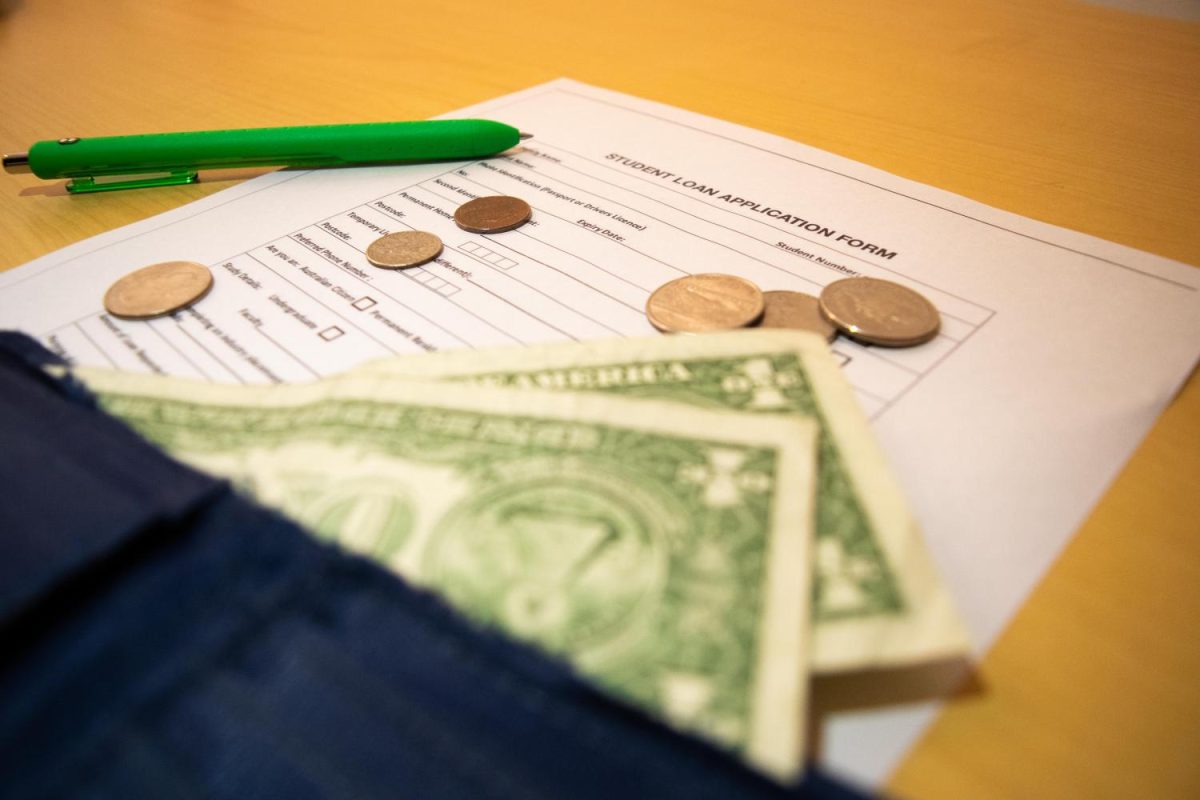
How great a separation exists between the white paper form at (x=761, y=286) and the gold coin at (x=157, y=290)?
0.03 feet

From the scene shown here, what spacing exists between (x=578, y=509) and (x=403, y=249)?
0.37m

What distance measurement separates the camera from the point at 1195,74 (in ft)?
3.04

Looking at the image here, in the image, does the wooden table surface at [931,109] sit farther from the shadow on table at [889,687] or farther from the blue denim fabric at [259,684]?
the blue denim fabric at [259,684]

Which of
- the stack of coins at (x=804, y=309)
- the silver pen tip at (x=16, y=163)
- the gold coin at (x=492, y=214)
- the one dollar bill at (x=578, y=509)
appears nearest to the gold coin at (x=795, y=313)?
the stack of coins at (x=804, y=309)

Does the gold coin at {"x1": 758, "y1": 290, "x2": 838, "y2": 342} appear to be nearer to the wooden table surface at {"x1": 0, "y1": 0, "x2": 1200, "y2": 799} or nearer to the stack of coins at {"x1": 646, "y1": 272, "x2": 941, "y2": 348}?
the stack of coins at {"x1": 646, "y1": 272, "x2": 941, "y2": 348}

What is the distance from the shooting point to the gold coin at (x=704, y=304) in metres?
0.54

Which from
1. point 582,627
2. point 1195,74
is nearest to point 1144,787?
point 582,627

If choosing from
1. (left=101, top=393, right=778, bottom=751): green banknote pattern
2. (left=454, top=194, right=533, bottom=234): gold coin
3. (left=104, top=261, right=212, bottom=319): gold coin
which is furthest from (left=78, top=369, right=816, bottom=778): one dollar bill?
(left=454, top=194, right=533, bottom=234): gold coin

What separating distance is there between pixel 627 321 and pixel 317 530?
11.3 inches

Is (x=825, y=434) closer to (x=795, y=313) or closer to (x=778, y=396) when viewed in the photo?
(x=778, y=396)

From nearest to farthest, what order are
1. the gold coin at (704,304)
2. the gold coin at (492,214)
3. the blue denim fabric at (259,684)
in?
the blue denim fabric at (259,684), the gold coin at (704,304), the gold coin at (492,214)

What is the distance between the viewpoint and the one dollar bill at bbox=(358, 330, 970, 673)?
1.08ft

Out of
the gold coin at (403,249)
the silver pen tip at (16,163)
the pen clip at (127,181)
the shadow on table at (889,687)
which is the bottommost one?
the shadow on table at (889,687)

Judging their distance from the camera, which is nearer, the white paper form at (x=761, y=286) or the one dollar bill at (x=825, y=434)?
the one dollar bill at (x=825, y=434)
